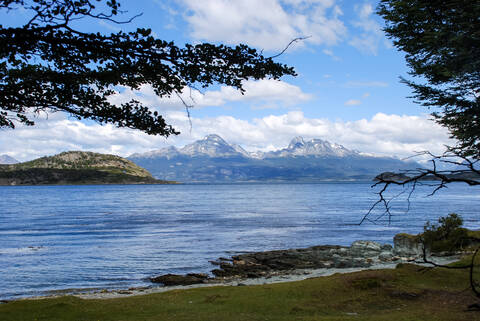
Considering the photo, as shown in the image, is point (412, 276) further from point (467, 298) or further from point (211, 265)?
point (211, 265)

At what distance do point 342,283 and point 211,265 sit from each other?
59.6ft

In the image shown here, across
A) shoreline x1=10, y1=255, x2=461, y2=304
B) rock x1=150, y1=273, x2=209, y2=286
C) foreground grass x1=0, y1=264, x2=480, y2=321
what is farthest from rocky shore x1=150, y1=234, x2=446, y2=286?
foreground grass x1=0, y1=264, x2=480, y2=321

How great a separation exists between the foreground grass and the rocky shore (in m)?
10.1

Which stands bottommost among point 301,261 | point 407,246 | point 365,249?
point 301,261

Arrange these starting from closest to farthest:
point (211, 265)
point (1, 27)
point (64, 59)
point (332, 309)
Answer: point (1, 27) → point (64, 59) → point (332, 309) → point (211, 265)

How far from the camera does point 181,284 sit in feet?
80.9

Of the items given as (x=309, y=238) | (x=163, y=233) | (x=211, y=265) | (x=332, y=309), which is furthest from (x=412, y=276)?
(x=163, y=233)

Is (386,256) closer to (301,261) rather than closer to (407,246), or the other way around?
(407,246)

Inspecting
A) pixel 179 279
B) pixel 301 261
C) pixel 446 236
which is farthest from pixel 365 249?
pixel 179 279

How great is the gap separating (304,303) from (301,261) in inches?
725

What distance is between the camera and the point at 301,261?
3130 centimetres

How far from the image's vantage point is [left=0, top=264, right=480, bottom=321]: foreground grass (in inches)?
472

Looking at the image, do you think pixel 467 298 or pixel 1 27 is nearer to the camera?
pixel 1 27

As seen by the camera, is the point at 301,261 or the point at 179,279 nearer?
the point at 179,279
